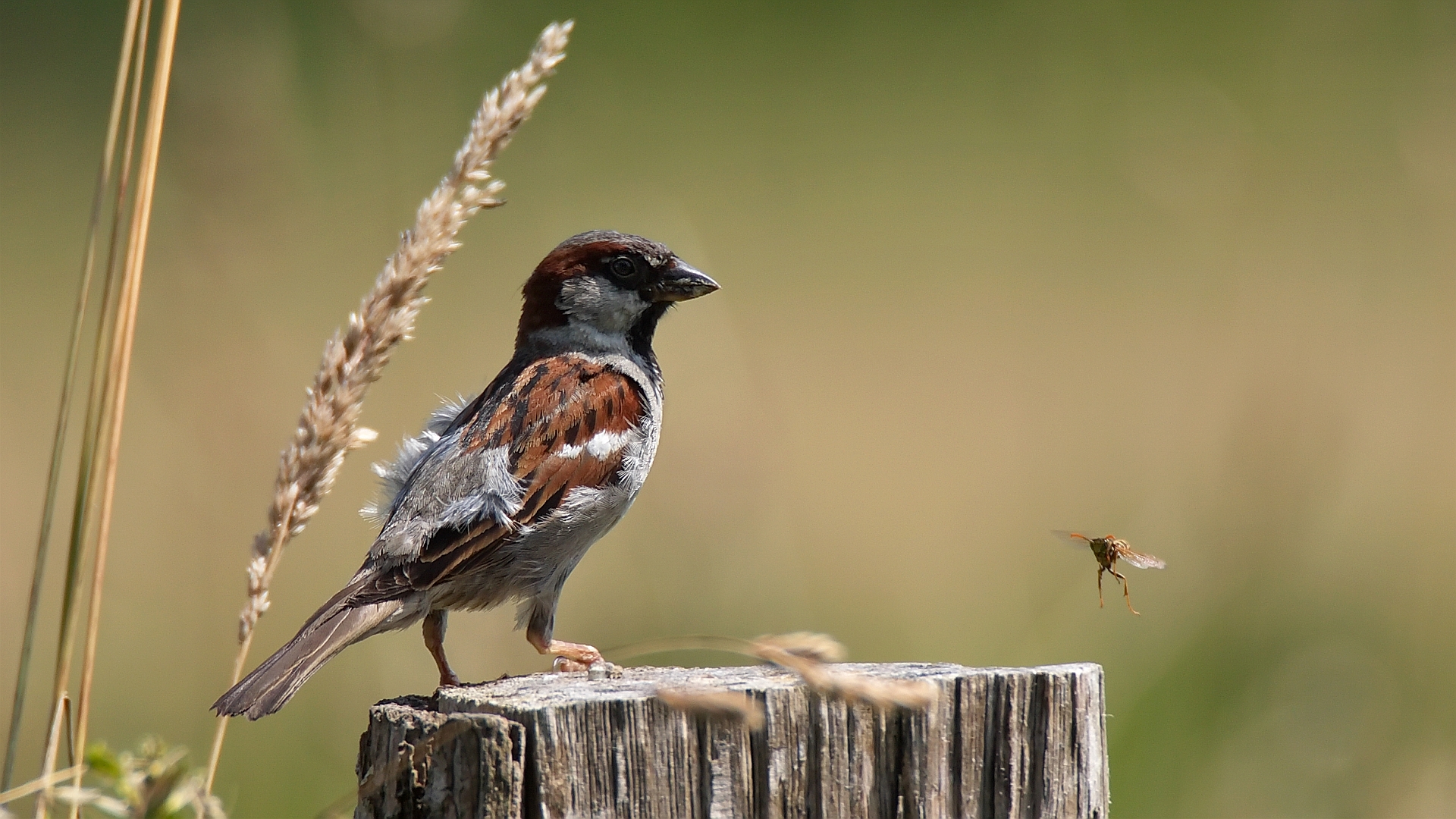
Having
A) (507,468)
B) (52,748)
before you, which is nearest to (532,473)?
(507,468)

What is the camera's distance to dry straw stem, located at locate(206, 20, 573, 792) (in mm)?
2154

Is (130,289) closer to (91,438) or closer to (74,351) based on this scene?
(74,351)

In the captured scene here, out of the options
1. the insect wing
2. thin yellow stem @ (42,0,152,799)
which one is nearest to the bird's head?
the insect wing

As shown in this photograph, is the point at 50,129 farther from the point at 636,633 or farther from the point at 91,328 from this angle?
the point at 636,633

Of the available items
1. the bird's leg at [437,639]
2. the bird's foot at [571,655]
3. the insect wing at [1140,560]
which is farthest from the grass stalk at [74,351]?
the insect wing at [1140,560]

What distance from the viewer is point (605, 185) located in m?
7.23

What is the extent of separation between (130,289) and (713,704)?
113cm

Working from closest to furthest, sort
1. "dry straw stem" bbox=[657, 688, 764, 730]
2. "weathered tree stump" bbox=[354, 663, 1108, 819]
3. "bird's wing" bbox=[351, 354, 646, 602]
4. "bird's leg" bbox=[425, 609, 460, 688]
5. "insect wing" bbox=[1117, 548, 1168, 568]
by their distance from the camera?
"dry straw stem" bbox=[657, 688, 764, 730] < "weathered tree stump" bbox=[354, 663, 1108, 819] < "insect wing" bbox=[1117, 548, 1168, 568] < "bird's wing" bbox=[351, 354, 646, 602] < "bird's leg" bbox=[425, 609, 460, 688]

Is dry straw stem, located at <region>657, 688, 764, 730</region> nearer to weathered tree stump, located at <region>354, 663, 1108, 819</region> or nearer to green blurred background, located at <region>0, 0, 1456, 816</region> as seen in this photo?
weathered tree stump, located at <region>354, 663, 1108, 819</region>

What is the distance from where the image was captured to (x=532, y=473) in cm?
A: 280

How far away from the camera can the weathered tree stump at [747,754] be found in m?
1.64

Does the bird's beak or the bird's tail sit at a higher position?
the bird's beak

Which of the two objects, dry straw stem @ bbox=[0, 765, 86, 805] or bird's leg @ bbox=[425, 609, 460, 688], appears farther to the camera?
bird's leg @ bbox=[425, 609, 460, 688]

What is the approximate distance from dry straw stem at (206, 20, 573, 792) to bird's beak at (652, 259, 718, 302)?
3.47ft
